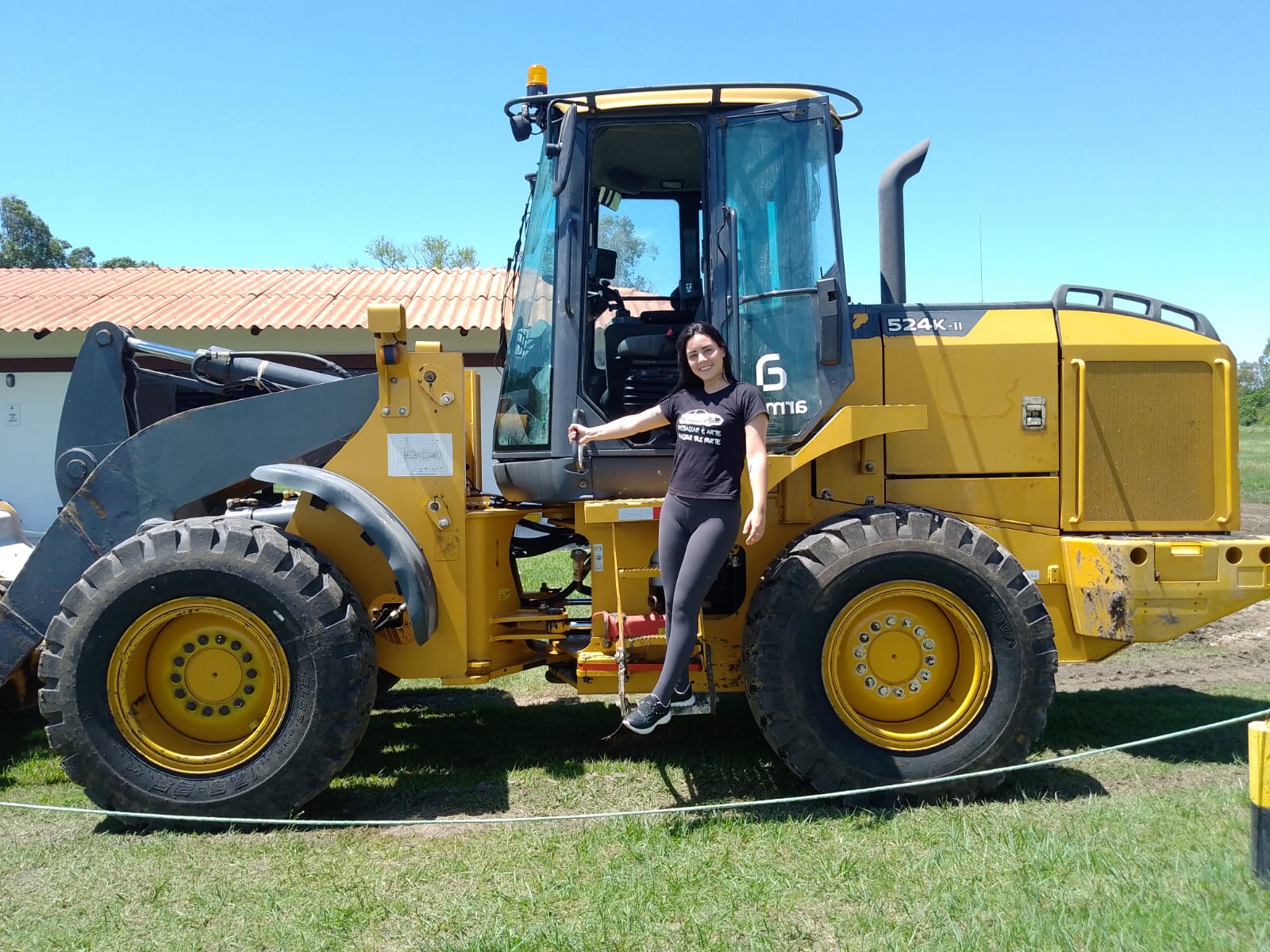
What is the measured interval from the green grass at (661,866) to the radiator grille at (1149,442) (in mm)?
1288

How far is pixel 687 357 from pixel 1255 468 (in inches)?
1066

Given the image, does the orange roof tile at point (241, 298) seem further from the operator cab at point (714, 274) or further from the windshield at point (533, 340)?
the operator cab at point (714, 274)

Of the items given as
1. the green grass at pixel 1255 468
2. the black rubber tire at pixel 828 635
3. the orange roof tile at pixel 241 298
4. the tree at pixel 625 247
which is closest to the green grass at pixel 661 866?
the black rubber tire at pixel 828 635

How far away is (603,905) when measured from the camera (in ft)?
10.8

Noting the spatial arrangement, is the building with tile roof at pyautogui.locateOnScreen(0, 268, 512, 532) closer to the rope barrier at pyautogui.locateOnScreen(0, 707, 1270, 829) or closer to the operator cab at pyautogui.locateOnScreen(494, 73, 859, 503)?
the operator cab at pyautogui.locateOnScreen(494, 73, 859, 503)

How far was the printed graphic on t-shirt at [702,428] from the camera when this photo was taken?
13.4 feet

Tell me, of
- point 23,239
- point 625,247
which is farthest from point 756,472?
point 23,239

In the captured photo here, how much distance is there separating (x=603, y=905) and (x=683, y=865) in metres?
0.43

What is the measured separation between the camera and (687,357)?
165 inches

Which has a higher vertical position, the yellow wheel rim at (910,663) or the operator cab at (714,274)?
the operator cab at (714,274)

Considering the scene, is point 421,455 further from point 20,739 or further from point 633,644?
point 20,739

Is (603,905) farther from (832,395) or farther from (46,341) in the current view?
(46,341)

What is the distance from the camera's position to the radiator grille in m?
4.82

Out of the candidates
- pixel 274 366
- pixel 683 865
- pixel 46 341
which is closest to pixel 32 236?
pixel 46 341
